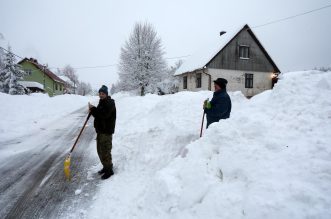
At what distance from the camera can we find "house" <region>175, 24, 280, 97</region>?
888 inches

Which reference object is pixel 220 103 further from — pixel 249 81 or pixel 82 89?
pixel 82 89

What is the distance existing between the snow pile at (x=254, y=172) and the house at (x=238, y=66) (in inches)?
730

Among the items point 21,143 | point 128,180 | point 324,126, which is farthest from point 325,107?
point 21,143

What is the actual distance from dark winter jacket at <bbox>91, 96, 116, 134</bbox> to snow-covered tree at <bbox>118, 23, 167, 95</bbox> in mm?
23693

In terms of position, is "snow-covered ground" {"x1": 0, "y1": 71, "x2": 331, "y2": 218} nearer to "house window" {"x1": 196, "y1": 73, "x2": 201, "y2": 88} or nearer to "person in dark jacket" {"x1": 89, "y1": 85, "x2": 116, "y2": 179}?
"person in dark jacket" {"x1": 89, "y1": 85, "x2": 116, "y2": 179}

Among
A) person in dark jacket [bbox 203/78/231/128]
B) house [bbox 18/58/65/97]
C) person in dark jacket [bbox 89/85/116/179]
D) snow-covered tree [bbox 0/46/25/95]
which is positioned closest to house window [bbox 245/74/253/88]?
person in dark jacket [bbox 203/78/231/128]

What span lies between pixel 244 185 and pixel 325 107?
1919 mm

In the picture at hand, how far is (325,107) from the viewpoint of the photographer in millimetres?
3496

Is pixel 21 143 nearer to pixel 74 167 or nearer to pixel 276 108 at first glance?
pixel 74 167

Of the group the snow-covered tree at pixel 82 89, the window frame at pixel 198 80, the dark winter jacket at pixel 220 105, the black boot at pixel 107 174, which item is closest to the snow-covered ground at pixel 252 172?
the black boot at pixel 107 174

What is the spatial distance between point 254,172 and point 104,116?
11.4 ft

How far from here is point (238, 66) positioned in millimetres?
23531

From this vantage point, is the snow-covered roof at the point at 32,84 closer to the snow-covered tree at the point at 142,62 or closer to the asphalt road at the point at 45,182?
the snow-covered tree at the point at 142,62

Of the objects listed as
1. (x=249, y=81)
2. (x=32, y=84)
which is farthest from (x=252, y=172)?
(x=32, y=84)
